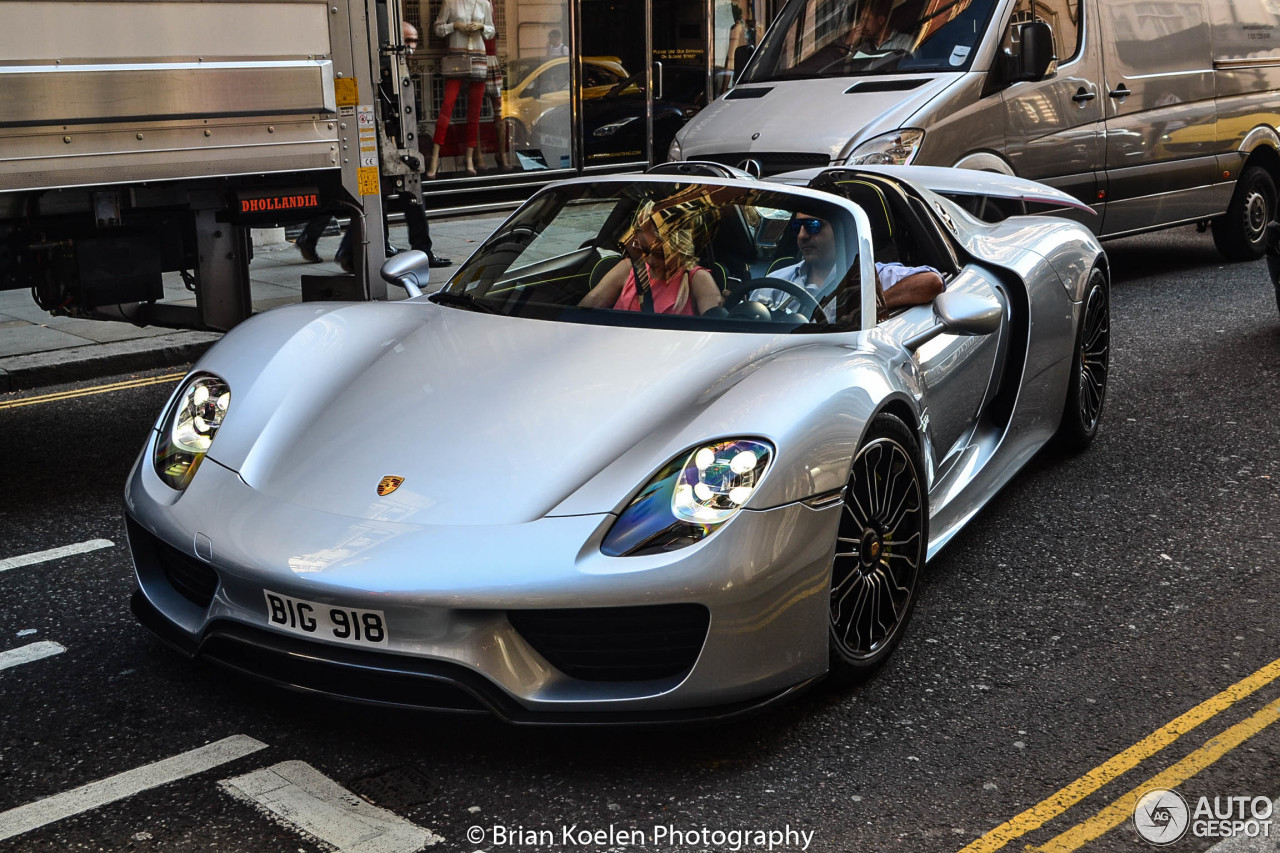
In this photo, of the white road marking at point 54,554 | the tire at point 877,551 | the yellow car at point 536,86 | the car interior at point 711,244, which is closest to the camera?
the tire at point 877,551

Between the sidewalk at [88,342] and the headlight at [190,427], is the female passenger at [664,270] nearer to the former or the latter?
the headlight at [190,427]

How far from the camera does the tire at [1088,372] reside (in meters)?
5.61

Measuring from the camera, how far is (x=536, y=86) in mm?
14430

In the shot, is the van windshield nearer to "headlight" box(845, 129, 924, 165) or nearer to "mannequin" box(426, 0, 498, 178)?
"headlight" box(845, 129, 924, 165)

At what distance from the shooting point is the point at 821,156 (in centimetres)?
810

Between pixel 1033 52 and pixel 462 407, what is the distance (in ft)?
20.4

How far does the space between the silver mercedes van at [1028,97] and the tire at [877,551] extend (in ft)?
15.0

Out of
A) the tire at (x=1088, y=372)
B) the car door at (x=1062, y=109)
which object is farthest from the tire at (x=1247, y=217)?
the tire at (x=1088, y=372)

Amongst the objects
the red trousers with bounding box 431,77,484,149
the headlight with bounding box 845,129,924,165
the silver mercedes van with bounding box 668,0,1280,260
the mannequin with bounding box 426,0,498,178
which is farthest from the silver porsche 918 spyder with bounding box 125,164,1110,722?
the red trousers with bounding box 431,77,484,149

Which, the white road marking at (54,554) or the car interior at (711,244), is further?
the white road marking at (54,554)

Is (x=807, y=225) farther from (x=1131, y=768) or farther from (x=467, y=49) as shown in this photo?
(x=467, y=49)

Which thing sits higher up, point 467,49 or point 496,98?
point 467,49

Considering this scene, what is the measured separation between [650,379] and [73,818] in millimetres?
1723

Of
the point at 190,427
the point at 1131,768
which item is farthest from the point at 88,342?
the point at 1131,768
